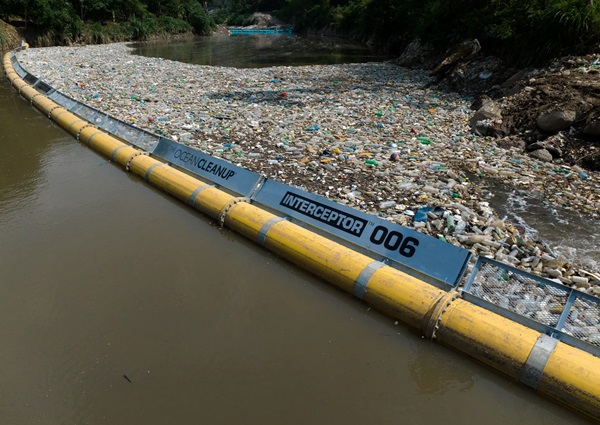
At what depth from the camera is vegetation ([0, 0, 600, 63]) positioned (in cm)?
1037

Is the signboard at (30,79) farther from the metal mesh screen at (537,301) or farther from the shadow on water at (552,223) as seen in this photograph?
the metal mesh screen at (537,301)

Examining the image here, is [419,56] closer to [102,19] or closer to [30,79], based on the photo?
[30,79]

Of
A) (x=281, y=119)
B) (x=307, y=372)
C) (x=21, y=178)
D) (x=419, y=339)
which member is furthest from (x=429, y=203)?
(x=21, y=178)

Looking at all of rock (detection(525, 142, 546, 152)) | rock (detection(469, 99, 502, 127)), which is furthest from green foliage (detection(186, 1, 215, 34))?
rock (detection(525, 142, 546, 152))

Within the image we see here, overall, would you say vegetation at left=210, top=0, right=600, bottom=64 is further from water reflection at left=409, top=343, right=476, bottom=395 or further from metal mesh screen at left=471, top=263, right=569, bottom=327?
water reflection at left=409, top=343, right=476, bottom=395

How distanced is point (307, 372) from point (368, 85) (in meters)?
12.3

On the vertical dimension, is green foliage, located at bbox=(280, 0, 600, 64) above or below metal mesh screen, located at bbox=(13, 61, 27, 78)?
above

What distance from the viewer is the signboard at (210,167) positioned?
566 cm

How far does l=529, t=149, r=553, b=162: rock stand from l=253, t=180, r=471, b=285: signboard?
14.9 ft

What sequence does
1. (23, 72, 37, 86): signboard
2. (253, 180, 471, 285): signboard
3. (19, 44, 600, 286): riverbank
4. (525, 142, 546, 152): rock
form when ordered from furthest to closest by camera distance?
(23, 72, 37, 86): signboard
(525, 142, 546, 152): rock
(19, 44, 600, 286): riverbank
(253, 180, 471, 285): signboard

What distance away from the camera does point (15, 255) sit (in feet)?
15.8

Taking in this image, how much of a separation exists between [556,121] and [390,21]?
24.2 metres

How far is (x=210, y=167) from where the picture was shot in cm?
623

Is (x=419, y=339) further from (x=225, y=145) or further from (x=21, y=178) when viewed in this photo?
(x=21, y=178)
